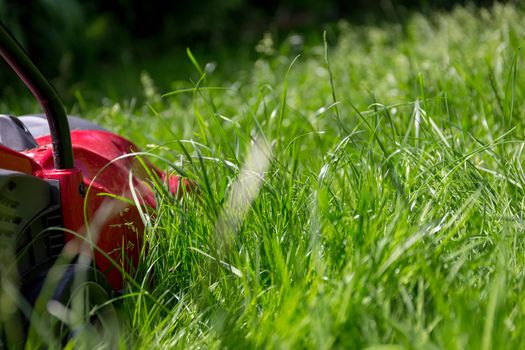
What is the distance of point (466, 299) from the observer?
1127mm

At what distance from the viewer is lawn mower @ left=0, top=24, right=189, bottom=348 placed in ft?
3.79

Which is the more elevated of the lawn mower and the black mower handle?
the black mower handle

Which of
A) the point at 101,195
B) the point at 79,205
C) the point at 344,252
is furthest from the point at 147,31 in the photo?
the point at 344,252

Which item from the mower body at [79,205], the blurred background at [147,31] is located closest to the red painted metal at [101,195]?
the mower body at [79,205]

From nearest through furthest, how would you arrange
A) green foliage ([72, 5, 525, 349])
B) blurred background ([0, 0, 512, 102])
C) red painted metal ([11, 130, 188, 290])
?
1. green foliage ([72, 5, 525, 349])
2. red painted metal ([11, 130, 188, 290])
3. blurred background ([0, 0, 512, 102])

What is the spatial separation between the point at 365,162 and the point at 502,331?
0.58m

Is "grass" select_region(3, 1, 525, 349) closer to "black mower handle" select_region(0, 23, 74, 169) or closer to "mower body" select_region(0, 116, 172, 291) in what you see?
"mower body" select_region(0, 116, 172, 291)

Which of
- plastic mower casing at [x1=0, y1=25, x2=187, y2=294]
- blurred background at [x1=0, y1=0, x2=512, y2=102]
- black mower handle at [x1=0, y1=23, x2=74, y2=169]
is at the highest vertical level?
black mower handle at [x1=0, y1=23, x2=74, y2=169]

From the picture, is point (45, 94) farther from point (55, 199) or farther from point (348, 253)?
point (348, 253)

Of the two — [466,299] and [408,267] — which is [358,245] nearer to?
[408,267]

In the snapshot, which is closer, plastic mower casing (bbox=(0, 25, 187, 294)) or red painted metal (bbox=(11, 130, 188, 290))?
plastic mower casing (bbox=(0, 25, 187, 294))

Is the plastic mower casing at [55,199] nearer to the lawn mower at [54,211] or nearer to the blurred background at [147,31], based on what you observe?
the lawn mower at [54,211]

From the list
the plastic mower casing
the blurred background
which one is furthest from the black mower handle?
the blurred background

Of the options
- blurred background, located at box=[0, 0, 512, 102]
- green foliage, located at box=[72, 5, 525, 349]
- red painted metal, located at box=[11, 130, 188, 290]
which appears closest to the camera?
green foliage, located at box=[72, 5, 525, 349]
